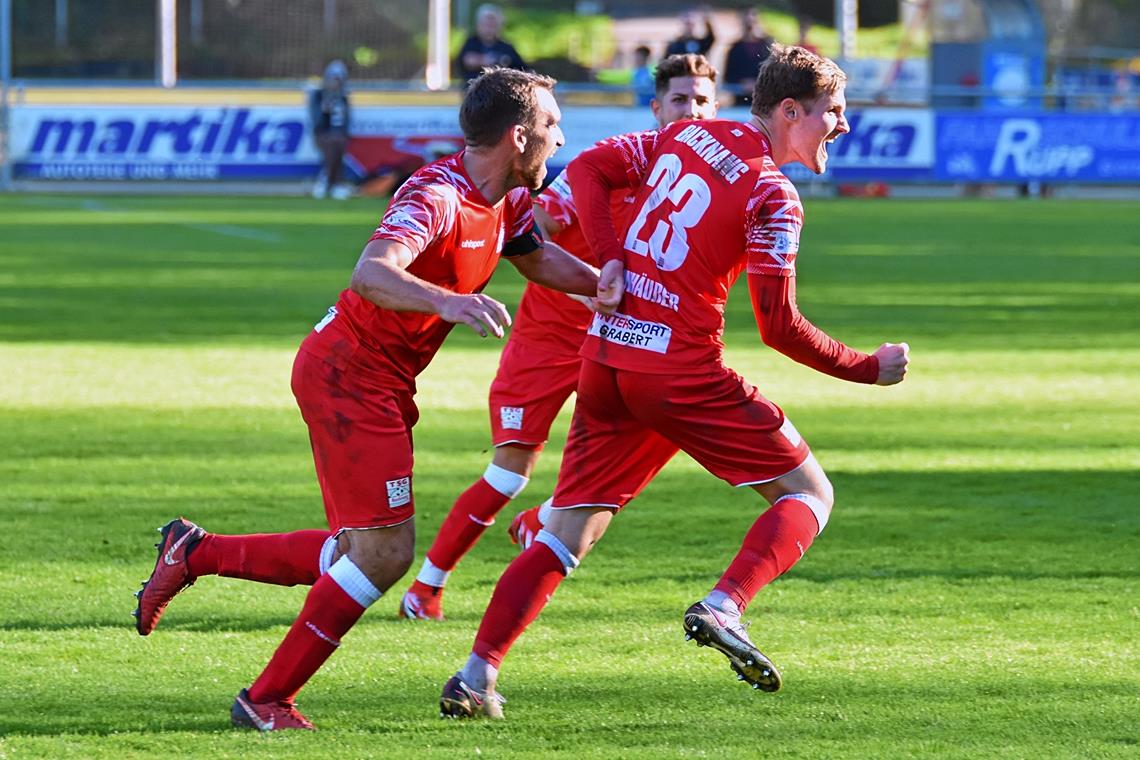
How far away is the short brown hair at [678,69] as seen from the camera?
6758 millimetres

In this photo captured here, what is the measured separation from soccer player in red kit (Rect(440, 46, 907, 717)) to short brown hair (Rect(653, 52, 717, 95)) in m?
1.58

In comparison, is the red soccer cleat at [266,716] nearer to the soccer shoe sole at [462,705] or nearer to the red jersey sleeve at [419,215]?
the soccer shoe sole at [462,705]

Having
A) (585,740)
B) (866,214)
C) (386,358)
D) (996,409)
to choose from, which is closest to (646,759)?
(585,740)

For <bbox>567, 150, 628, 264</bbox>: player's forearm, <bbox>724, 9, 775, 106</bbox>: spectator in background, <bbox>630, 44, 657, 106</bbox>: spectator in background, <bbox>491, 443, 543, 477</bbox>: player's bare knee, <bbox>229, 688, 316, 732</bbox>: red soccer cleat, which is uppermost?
<bbox>567, 150, 628, 264</bbox>: player's forearm

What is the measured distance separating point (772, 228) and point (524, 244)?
0.75 meters

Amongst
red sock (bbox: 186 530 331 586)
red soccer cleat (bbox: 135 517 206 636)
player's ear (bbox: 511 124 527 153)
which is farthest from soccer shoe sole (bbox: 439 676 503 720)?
player's ear (bbox: 511 124 527 153)

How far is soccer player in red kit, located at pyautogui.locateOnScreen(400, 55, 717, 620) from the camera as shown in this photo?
639 cm

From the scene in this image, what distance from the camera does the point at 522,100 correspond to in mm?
4926

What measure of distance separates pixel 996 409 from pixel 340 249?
11062mm

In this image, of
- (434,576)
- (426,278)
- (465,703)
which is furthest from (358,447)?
(434,576)

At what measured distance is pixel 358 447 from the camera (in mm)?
4906

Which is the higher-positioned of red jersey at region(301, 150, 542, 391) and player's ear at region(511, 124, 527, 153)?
player's ear at region(511, 124, 527, 153)

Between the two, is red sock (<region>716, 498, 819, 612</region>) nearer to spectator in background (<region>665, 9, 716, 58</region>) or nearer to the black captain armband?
the black captain armband

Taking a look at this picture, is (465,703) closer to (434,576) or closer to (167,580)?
(167,580)
